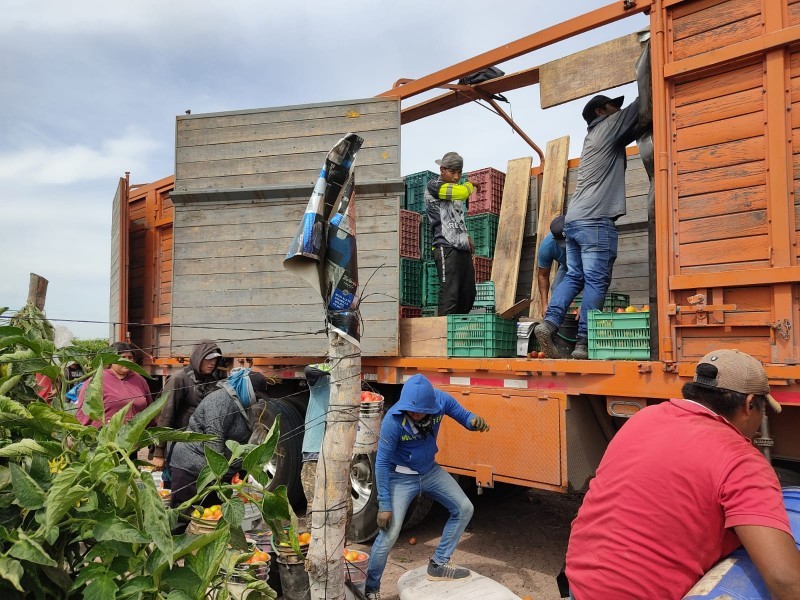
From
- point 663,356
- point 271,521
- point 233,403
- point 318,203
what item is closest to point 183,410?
point 233,403

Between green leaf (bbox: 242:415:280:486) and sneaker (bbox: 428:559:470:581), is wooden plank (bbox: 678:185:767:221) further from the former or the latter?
green leaf (bbox: 242:415:280:486)

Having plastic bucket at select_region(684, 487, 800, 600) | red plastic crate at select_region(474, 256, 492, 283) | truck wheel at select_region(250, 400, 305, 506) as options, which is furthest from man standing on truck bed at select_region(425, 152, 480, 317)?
plastic bucket at select_region(684, 487, 800, 600)

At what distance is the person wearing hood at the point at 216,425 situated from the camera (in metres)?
4.63

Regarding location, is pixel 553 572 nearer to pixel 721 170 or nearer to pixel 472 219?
pixel 721 170

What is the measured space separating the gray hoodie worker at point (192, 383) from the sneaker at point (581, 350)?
9.07 ft

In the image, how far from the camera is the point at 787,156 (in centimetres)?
348

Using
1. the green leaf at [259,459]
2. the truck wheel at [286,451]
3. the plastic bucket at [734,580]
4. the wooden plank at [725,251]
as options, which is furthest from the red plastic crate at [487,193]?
the green leaf at [259,459]

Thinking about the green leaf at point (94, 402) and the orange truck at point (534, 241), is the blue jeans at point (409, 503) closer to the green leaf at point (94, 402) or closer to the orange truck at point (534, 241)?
the orange truck at point (534, 241)

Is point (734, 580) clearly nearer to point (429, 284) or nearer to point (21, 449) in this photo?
point (21, 449)

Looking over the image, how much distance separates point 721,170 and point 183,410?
4307 mm

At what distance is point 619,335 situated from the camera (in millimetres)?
4133

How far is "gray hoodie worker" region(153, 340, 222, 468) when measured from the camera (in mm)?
5191

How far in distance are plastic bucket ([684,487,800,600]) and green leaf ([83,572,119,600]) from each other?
1447 mm

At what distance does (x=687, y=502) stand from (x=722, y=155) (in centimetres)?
259
